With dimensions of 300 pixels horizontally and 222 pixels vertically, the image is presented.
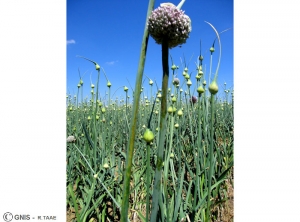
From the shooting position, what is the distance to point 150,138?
0.22 metres

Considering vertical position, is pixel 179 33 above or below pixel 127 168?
above

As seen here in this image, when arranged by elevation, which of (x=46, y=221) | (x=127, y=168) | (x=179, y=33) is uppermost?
(x=179, y=33)

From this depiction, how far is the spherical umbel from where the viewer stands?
0.70ft

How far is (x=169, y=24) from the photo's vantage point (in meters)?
0.21

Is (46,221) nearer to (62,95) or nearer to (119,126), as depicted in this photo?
(62,95)

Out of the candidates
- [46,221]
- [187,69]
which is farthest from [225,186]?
[46,221]

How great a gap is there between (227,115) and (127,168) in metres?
0.98

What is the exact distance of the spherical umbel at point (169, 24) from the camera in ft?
0.70

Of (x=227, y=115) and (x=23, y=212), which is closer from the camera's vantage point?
(x=23, y=212)

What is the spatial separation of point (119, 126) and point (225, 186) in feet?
1.81

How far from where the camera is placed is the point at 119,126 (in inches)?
41.4

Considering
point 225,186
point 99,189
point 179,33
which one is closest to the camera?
point 179,33

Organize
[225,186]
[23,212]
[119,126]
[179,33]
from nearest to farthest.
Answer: [179,33] < [23,212] < [225,186] < [119,126]
